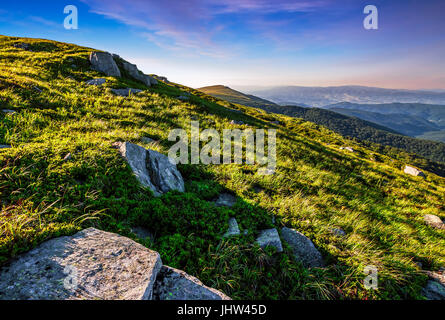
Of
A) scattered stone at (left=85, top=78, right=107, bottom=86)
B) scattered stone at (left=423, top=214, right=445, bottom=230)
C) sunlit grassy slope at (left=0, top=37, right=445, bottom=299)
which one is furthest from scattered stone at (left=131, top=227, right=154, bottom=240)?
scattered stone at (left=85, top=78, right=107, bottom=86)

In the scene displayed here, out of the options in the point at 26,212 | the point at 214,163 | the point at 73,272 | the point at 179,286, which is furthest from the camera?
the point at 214,163

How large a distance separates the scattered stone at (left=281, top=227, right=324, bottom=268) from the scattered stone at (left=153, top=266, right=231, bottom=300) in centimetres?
281

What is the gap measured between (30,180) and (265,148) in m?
13.1

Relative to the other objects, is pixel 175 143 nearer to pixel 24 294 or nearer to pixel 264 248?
pixel 264 248

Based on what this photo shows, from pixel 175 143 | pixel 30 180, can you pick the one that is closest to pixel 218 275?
pixel 30 180

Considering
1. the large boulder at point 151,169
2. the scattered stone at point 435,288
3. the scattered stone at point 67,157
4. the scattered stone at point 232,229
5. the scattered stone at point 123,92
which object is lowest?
the scattered stone at point 435,288

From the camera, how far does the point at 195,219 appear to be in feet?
15.6

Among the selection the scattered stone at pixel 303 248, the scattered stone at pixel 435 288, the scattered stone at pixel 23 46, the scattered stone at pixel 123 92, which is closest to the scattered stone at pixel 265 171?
the scattered stone at pixel 303 248

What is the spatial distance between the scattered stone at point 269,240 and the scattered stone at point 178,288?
1.97m

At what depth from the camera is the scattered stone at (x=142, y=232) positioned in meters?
4.12

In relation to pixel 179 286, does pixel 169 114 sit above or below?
above

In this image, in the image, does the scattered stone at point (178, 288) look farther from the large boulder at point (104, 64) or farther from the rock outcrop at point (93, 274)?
the large boulder at point (104, 64)

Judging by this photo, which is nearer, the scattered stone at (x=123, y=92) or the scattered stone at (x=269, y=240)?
the scattered stone at (x=269, y=240)

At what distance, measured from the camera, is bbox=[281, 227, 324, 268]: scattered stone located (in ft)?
15.6
